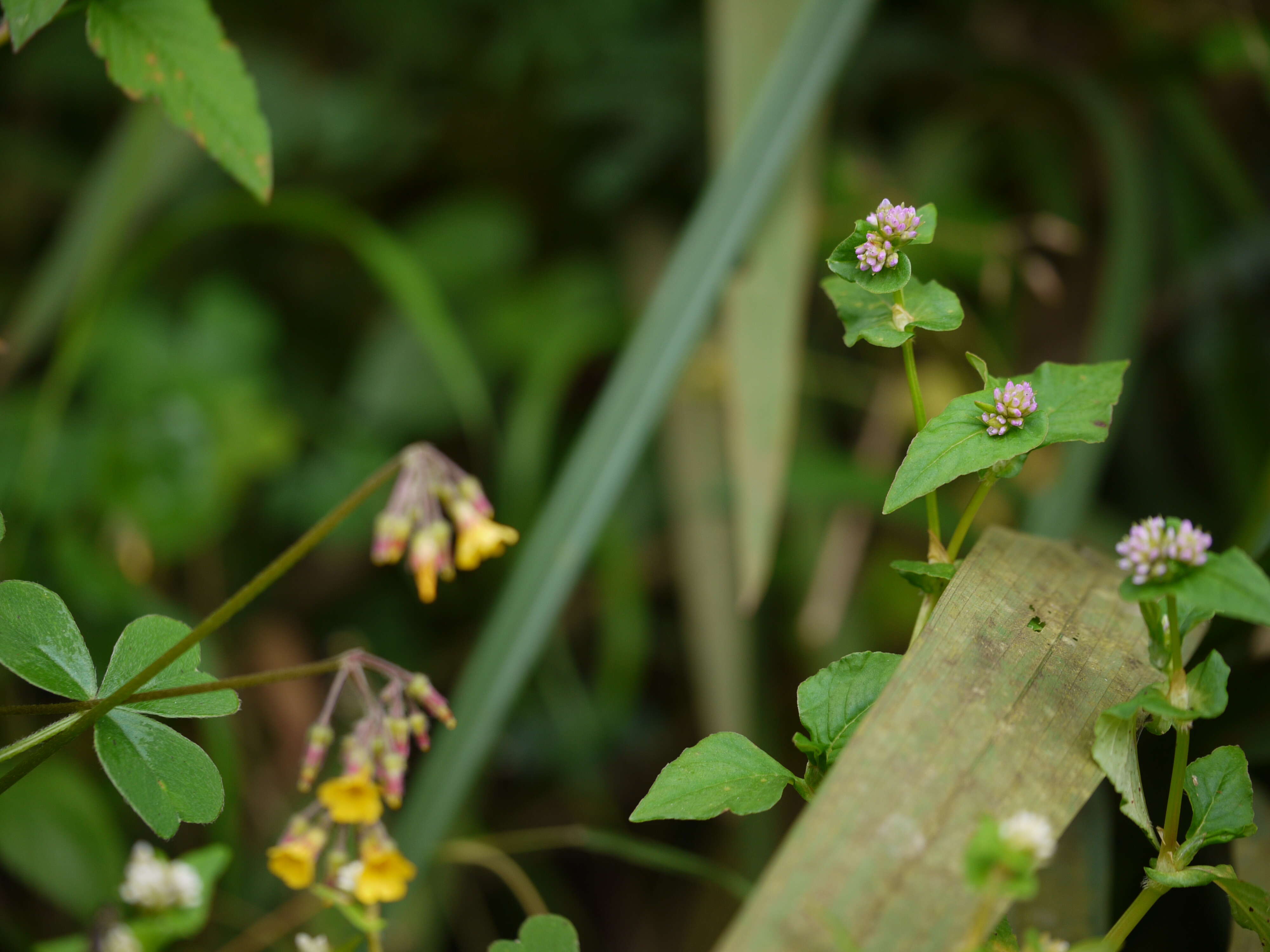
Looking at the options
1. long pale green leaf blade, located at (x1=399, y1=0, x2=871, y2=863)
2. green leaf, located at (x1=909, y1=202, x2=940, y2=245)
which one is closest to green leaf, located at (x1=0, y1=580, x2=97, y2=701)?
long pale green leaf blade, located at (x1=399, y1=0, x2=871, y2=863)

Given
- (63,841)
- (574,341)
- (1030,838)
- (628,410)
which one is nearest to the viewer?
(1030,838)

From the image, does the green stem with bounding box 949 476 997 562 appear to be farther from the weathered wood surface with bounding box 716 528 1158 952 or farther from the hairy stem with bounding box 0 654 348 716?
the hairy stem with bounding box 0 654 348 716

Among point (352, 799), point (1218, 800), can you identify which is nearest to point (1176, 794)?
point (1218, 800)

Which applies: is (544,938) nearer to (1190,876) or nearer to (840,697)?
(840,697)

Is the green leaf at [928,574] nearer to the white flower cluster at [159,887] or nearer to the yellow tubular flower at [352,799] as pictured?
the yellow tubular flower at [352,799]

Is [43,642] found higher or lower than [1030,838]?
higher

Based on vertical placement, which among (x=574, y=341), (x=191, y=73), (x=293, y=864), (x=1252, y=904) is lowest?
(x=1252, y=904)

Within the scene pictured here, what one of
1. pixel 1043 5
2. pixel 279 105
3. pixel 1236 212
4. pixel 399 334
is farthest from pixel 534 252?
pixel 1236 212
